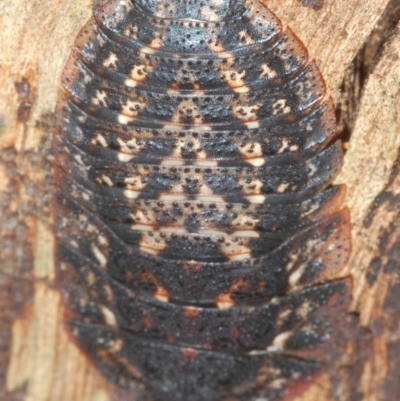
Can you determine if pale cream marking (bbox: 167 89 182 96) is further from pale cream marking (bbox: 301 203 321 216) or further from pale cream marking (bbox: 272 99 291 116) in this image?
pale cream marking (bbox: 301 203 321 216)

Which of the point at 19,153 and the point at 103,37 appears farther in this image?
the point at 19,153

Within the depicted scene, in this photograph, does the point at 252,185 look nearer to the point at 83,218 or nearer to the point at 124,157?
the point at 124,157

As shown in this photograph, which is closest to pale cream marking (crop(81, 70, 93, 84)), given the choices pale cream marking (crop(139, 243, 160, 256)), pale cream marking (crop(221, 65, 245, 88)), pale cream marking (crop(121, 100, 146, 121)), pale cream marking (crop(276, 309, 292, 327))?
pale cream marking (crop(121, 100, 146, 121))

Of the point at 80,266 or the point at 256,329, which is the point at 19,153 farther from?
the point at 256,329

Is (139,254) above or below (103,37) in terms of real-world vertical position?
below

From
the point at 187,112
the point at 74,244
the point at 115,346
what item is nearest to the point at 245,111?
the point at 187,112

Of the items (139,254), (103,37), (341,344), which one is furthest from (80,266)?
(341,344)

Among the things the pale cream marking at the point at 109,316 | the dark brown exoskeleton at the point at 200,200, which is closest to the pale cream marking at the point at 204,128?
the dark brown exoskeleton at the point at 200,200
